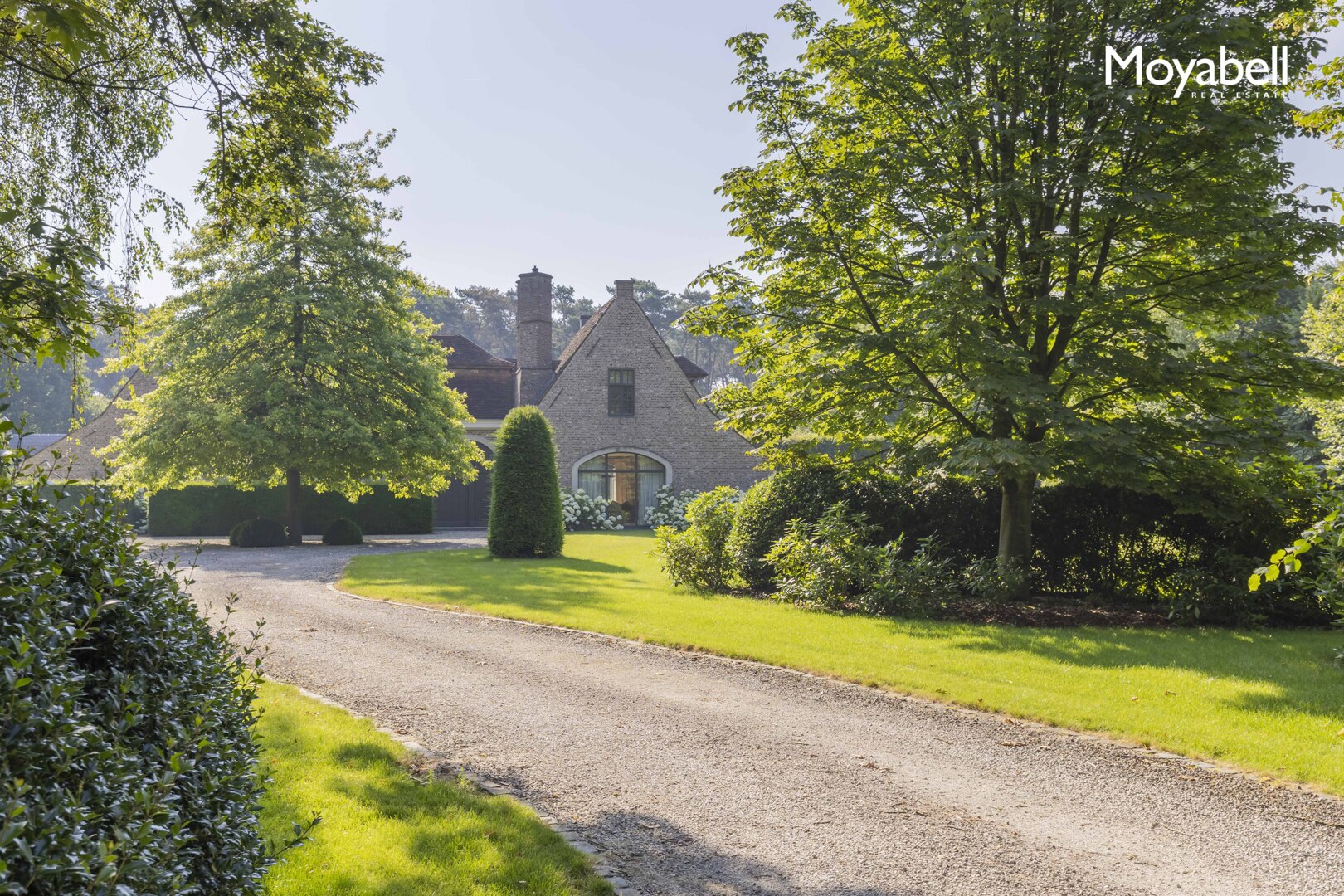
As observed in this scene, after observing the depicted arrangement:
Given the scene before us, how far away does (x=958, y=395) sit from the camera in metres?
13.2

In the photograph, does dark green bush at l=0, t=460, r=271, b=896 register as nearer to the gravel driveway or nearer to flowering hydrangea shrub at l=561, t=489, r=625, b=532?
the gravel driveway

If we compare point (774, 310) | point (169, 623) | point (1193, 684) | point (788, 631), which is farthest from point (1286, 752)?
point (774, 310)

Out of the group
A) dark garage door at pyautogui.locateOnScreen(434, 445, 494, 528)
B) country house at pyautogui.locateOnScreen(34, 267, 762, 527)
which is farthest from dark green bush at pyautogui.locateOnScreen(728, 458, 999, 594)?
dark garage door at pyautogui.locateOnScreen(434, 445, 494, 528)

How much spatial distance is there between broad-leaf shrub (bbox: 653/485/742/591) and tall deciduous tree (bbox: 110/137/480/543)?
1046 centimetres

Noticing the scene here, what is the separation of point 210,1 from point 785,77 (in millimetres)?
7494

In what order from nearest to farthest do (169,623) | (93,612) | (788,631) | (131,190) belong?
(93,612) < (169,623) < (131,190) < (788,631)

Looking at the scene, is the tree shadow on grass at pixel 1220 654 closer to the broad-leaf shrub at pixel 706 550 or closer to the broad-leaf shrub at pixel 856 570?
the broad-leaf shrub at pixel 856 570

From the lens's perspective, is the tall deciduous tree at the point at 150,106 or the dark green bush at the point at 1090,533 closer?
the tall deciduous tree at the point at 150,106

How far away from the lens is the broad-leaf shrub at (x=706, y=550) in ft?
50.0

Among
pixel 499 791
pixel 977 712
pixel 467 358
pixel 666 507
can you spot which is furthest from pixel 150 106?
pixel 467 358

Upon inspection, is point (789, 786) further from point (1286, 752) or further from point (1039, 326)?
point (1039, 326)

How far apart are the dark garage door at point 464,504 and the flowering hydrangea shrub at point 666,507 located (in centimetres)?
658

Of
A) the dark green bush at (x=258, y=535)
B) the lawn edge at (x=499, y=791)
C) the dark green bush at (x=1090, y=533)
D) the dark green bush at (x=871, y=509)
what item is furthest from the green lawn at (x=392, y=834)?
the dark green bush at (x=258, y=535)

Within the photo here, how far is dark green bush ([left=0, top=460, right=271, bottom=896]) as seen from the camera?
6.31ft
